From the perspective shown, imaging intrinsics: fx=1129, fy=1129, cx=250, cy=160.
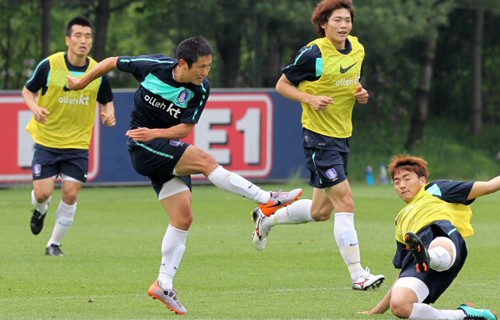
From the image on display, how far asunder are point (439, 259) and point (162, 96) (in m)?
2.45

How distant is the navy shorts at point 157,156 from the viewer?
8375 mm

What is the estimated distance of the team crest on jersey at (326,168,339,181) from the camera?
952 cm

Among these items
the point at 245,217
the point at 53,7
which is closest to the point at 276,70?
the point at 53,7

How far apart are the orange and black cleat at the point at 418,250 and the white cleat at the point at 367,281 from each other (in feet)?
6.58

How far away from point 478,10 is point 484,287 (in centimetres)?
2075

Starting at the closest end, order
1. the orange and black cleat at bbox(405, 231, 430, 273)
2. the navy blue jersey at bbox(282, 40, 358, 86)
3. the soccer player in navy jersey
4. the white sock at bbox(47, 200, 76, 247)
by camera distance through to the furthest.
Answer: the orange and black cleat at bbox(405, 231, 430, 273) → the soccer player in navy jersey → the navy blue jersey at bbox(282, 40, 358, 86) → the white sock at bbox(47, 200, 76, 247)

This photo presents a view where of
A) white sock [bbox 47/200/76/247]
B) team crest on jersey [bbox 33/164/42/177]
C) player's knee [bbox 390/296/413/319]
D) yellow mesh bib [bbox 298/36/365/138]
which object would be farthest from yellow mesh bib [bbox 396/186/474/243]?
team crest on jersey [bbox 33/164/42/177]

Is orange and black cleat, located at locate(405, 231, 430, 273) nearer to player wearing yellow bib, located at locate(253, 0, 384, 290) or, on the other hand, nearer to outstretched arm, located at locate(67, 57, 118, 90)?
player wearing yellow bib, located at locate(253, 0, 384, 290)

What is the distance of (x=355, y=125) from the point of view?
27.8 m

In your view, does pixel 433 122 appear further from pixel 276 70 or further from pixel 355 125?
pixel 276 70

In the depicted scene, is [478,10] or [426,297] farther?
[478,10]

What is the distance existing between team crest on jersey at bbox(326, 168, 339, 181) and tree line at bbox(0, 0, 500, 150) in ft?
51.5

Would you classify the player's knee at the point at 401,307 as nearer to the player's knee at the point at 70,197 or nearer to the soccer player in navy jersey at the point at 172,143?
the soccer player in navy jersey at the point at 172,143

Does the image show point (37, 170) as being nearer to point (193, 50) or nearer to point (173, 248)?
point (173, 248)
